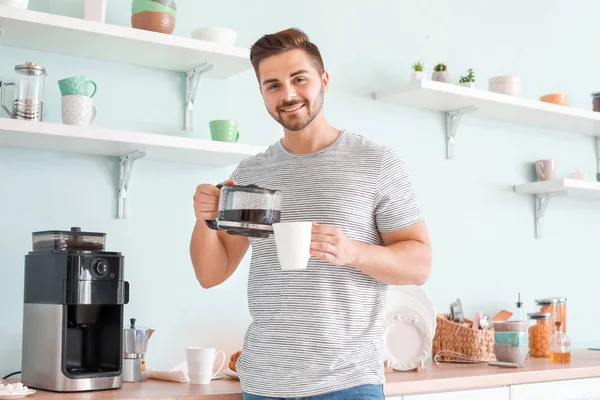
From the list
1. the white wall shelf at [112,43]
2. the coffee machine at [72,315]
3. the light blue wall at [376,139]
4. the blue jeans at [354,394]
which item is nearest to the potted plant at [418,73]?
the light blue wall at [376,139]

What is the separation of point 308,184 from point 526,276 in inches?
73.5

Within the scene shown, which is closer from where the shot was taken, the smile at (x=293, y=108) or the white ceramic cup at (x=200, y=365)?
the smile at (x=293, y=108)

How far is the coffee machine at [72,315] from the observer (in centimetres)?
195

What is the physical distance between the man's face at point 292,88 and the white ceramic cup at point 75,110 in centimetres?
67

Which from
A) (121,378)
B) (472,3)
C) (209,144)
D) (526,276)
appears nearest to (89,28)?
(209,144)

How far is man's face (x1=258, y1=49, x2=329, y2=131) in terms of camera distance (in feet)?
5.79

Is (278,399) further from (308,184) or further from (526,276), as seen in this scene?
(526,276)

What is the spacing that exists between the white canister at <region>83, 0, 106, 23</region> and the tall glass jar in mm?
1918

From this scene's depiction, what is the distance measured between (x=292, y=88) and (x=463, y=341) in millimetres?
1405

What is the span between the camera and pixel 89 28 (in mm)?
2188

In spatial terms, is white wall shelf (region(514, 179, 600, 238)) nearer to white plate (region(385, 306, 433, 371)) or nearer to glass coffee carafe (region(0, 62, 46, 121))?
white plate (region(385, 306, 433, 371))

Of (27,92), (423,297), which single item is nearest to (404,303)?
(423,297)

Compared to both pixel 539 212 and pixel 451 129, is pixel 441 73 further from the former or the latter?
pixel 539 212

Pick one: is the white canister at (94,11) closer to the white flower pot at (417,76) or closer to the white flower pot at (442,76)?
the white flower pot at (417,76)
